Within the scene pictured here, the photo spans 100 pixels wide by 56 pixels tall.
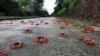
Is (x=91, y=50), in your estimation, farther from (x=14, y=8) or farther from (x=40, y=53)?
(x=14, y=8)

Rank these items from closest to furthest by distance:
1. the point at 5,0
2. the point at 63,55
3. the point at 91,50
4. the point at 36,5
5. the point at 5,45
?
1. the point at 63,55
2. the point at 91,50
3. the point at 5,45
4. the point at 5,0
5. the point at 36,5

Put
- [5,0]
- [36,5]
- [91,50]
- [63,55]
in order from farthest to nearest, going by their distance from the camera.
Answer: [36,5], [5,0], [91,50], [63,55]

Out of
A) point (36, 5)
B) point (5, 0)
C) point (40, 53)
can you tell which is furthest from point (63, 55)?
point (36, 5)

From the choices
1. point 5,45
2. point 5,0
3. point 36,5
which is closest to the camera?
point 5,45

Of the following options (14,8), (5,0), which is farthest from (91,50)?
(14,8)

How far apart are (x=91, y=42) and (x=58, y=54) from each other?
1.80 meters

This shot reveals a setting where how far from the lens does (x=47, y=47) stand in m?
7.61

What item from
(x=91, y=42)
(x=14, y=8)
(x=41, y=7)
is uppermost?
(x=91, y=42)

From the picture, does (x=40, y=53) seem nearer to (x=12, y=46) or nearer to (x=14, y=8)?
(x=12, y=46)

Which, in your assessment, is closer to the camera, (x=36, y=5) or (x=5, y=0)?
(x=5, y=0)

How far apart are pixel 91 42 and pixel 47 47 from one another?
1.34 meters

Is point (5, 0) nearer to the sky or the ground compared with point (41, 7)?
nearer to the sky

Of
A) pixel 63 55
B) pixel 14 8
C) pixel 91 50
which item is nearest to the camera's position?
pixel 63 55

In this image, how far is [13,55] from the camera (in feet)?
21.9
